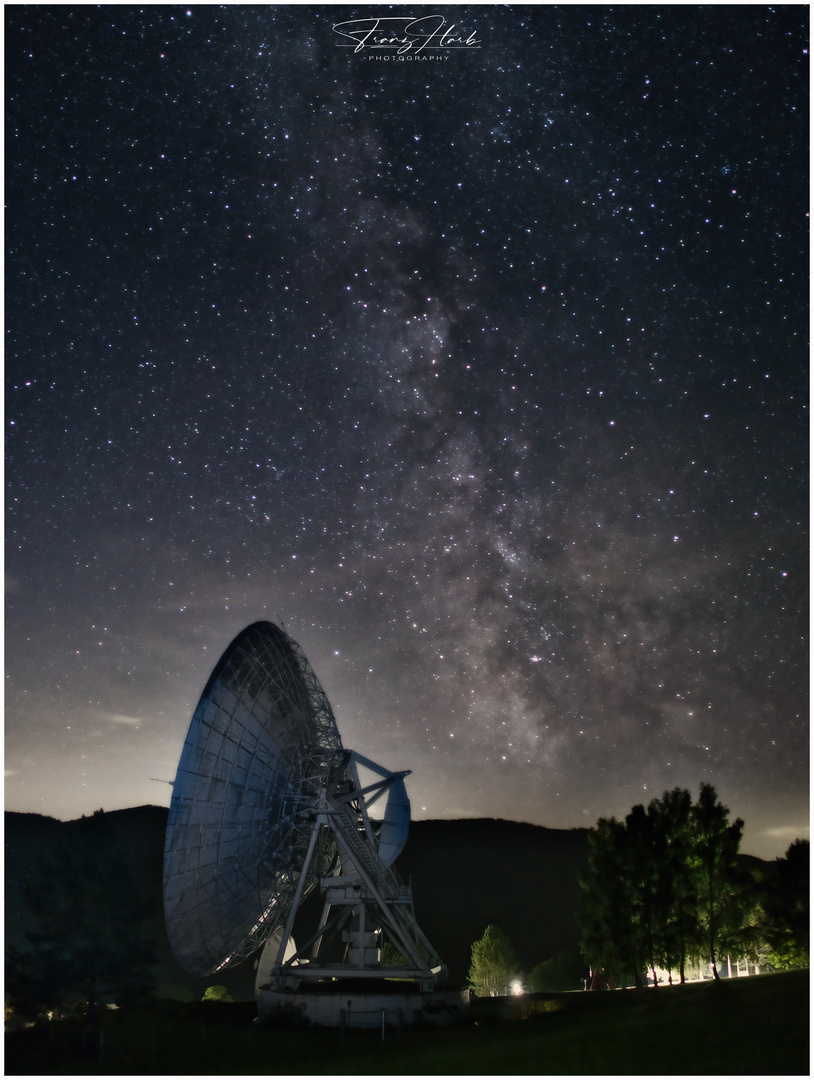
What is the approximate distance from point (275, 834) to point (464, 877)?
386 feet

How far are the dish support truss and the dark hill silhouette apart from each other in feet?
278

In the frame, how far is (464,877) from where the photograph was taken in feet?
447

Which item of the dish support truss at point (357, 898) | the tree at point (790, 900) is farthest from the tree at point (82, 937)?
the tree at point (790, 900)

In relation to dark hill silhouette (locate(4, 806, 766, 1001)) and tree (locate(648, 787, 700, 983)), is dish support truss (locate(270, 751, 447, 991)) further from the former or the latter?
dark hill silhouette (locate(4, 806, 766, 1001))

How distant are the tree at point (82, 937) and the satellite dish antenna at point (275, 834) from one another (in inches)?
70.7

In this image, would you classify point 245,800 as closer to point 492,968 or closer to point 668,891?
point 668,891

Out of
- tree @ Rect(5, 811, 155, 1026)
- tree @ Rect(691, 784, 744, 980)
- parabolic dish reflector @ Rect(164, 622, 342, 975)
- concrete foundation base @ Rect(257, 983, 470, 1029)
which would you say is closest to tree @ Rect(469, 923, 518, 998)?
tree @ Rect(691, 784, 744, 980)

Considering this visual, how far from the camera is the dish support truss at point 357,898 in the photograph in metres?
28.5

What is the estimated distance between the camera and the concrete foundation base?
26.3 metres

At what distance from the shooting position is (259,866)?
3023 cm

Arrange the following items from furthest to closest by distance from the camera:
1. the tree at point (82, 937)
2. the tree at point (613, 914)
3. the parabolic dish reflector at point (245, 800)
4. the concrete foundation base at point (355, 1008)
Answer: the tree at point (613, 914) < the concrete foundation base at point (355, 1008) < the parabolic dish reflector at point (245, 800) < the tree at point (82, 937)

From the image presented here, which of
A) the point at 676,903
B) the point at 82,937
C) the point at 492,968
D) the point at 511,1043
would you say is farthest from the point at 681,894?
the point at 492,968

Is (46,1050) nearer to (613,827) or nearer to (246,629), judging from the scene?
(246,629)

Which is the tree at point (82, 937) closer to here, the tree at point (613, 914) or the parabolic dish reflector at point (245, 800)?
the parabolic dish reflector at point (245, 800)
